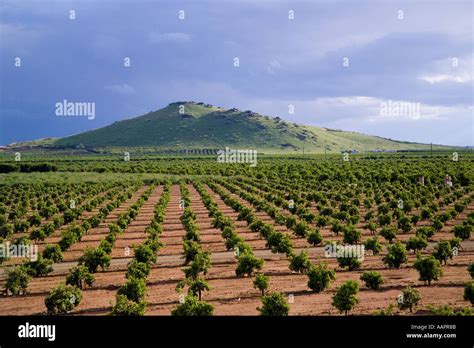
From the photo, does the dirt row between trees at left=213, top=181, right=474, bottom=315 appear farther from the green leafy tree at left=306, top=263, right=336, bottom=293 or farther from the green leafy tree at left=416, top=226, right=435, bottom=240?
the green leafy tree at left=416, top=226, right=435, bottom=240

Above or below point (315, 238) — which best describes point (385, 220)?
above

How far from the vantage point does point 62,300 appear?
2355 centimetres

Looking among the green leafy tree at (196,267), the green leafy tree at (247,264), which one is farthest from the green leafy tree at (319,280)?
the green leafy tree at (196,267)

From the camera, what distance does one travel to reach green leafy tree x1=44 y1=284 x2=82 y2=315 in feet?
77.4

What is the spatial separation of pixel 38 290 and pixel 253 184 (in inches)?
2820

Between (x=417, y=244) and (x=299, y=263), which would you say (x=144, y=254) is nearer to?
(x=299, y=263)

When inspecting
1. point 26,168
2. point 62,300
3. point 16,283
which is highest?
point 26,168

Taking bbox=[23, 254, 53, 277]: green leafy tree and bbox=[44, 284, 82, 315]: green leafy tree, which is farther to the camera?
bbox=[23, 254, 53, 277]: green leafy tree

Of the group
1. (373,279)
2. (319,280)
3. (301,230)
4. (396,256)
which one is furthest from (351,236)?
(319,280)

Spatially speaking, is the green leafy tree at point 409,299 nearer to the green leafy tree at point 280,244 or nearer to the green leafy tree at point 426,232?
the green leafy tree at point 280,244

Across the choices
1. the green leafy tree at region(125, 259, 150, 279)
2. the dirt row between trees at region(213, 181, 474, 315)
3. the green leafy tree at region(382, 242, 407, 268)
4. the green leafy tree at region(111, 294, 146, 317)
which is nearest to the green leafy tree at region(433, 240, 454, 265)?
the dirt row between trees at region(213, 181, 474, 315)

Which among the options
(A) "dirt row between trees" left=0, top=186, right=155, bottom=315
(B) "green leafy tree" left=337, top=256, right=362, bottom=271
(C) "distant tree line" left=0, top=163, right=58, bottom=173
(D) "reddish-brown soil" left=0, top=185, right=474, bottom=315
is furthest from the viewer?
(C) "distant tree line" left=0, top=163, right=58, bottom=173
